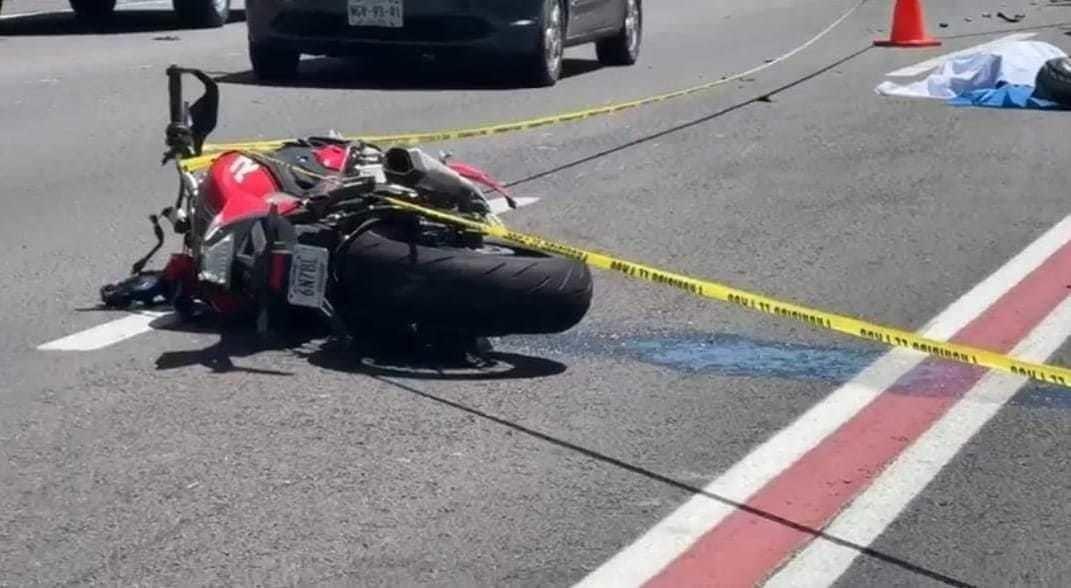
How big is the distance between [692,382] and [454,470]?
53.4 inches

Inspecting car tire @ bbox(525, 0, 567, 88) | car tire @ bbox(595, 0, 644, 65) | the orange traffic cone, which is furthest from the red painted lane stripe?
the orange traffic cone

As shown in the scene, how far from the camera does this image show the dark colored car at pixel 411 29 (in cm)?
1568

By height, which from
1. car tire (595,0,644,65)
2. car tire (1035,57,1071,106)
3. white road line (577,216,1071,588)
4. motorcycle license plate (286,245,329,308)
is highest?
motorcycle license plate (286,245,329,308)

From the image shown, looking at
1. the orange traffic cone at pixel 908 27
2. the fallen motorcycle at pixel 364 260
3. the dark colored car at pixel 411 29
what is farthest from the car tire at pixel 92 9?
the fallen motorcycle at pixel 364 260

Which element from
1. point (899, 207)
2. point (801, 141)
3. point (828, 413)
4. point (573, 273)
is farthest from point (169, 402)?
point (801, 141)

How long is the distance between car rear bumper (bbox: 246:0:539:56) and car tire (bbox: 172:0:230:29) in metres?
6.10

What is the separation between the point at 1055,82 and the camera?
611 inches

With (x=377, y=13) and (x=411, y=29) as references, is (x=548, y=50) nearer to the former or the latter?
(x=411, y=29)

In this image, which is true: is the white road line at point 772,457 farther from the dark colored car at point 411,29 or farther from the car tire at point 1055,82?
the dark colored car at point 411,29

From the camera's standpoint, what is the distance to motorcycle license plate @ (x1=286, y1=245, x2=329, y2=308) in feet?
23.3

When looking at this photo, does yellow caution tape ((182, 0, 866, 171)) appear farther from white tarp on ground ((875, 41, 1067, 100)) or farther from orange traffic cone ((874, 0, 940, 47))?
white tarp on ground ((875, 41, 1067, 100))

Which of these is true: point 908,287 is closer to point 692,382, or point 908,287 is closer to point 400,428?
point 692,382

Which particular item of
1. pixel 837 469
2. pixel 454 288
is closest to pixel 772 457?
pixel 837 469

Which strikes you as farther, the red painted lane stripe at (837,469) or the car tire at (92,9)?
the car tire at (92,9)
